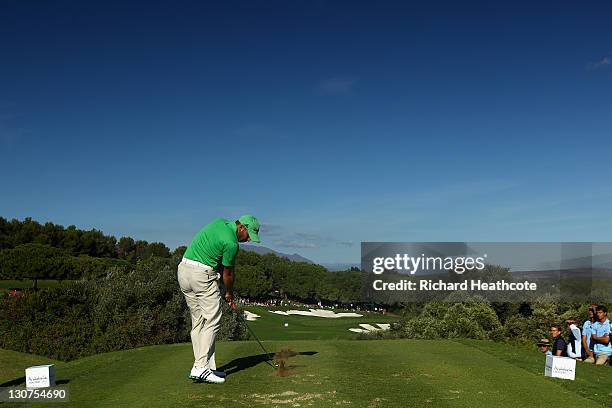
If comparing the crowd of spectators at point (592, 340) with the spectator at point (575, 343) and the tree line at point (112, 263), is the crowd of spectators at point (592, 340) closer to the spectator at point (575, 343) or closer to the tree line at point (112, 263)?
the spectator at point (575, 343)

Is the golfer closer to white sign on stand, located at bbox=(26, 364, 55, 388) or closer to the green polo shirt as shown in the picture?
the green polo shirt

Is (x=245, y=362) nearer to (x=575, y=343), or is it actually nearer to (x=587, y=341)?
(x=575, y=343)

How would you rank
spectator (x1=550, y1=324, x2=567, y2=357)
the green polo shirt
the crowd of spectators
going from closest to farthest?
the green polo shirt, spectator (x1=550, y1=324, x2=567, y2=357), the crowd of spectators

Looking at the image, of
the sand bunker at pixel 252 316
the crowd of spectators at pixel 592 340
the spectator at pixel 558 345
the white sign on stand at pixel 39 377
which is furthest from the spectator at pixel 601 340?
the sand bunker at pixel 252 316

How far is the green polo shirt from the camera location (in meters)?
9.29

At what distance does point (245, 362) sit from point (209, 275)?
10.2ft

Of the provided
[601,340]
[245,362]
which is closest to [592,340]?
[601,340]

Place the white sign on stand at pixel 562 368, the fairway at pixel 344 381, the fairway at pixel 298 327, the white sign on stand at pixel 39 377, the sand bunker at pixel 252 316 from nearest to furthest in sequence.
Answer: the fairway at pixel 344 381, the white sign on stand at pixel 39 377, the white sign on stand at pixel 562 368, the fairway at pixel 298 327, the sand bunker at pixel 252 316

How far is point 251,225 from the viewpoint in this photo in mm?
9625

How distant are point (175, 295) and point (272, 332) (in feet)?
134

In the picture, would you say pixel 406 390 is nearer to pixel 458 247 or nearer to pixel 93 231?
pixel 458 247

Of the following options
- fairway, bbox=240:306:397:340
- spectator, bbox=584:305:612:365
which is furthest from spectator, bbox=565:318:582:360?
fairway, bbox=240:306:397:340

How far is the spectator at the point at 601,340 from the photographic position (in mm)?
15445

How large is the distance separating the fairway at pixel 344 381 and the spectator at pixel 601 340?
2764 millimetres
